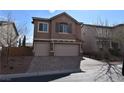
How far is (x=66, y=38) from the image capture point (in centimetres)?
586

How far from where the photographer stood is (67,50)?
19.1 feet

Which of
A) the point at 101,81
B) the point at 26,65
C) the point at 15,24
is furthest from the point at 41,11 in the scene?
the point at 101,81

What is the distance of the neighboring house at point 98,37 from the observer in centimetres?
565

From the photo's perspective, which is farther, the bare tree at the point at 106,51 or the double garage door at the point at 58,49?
the double garage door at the point at 58,49

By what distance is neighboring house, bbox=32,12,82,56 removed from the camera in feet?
19.0

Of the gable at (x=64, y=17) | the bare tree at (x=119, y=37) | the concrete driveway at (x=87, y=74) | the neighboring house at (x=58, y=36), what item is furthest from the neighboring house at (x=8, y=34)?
the bare tree at (x=119, y=37)

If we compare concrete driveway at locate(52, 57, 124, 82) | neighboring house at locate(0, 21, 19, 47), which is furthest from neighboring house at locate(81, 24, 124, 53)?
neighboring house at locate(0, 21, 19, 47)

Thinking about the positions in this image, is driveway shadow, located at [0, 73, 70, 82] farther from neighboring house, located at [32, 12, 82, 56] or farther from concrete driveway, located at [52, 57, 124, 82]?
neighboring house, located at [32, 12, 82, 56]

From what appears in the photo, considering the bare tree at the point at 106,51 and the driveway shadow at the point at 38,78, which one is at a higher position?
the bare tree at the point at 106,51

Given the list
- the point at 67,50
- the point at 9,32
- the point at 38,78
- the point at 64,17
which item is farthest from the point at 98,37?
the point at 9,32

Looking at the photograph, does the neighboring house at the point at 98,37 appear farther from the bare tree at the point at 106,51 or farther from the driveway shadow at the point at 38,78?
the driveway shadow at the point at 38,78

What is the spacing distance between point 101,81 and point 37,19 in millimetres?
1820
